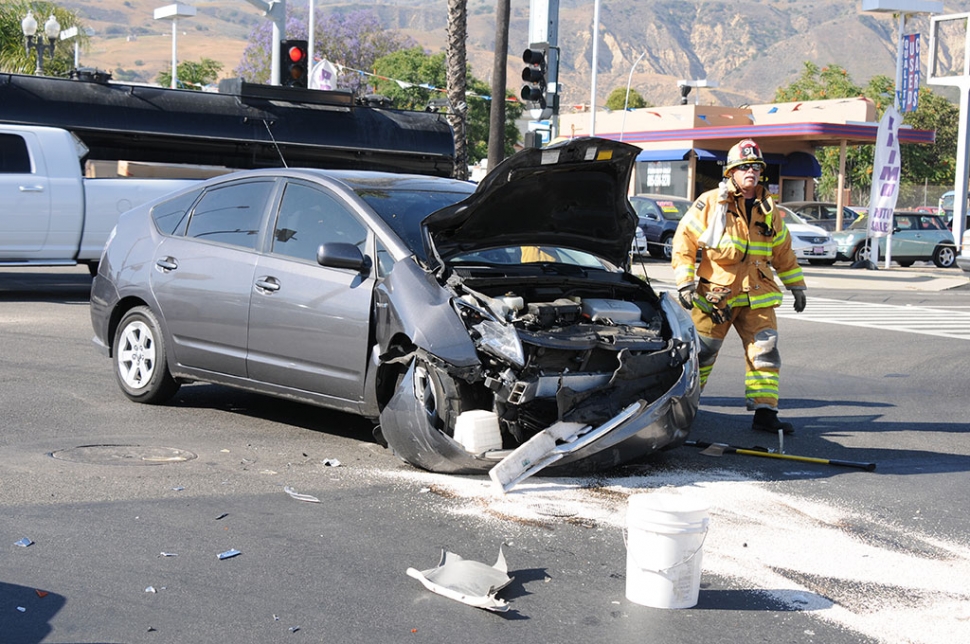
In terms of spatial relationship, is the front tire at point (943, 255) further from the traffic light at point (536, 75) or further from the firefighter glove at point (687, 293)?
the firefighter glove at point (687, 293)

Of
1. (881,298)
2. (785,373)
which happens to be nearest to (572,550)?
(785,373)

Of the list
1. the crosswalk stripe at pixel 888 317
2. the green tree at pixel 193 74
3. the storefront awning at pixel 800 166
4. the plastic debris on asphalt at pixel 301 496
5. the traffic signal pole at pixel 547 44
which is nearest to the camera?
the plastic debris on asphalt at pixel 301 496

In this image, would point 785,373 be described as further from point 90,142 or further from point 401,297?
point 90,142

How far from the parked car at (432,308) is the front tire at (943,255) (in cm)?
2538

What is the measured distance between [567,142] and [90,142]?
11951 millimetres

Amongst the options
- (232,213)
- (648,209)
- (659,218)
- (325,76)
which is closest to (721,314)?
(232,213)

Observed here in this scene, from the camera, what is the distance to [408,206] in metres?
7.21

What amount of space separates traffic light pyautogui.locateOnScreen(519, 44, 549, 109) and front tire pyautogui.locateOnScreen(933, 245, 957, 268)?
55.4ft

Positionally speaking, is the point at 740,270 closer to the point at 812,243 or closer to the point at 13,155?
the point at 13,155

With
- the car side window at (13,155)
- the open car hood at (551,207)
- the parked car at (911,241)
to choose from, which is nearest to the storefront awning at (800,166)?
the parked car at (911,241)

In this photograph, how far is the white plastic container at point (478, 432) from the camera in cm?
619

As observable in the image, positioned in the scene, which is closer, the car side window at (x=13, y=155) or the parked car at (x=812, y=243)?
the car side window at (x=13, y=155)

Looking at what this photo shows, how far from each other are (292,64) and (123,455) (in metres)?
12.8

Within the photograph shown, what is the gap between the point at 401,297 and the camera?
21.4 feet
